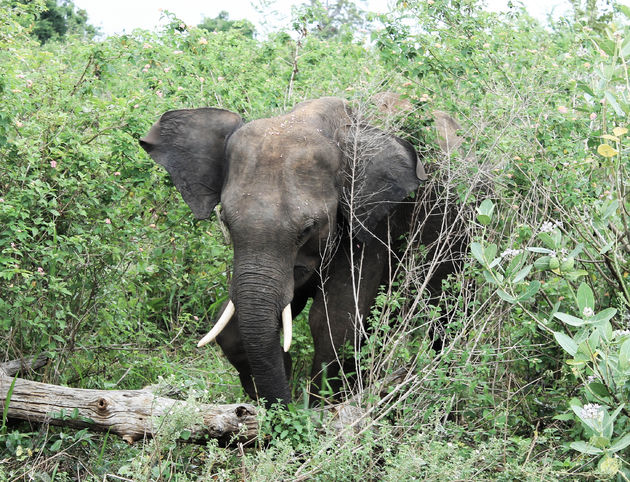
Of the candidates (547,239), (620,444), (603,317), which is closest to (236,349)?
(547,239)

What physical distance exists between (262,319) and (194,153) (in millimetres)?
1365

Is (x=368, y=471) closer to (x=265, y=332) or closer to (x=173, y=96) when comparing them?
(x=265, y=332)

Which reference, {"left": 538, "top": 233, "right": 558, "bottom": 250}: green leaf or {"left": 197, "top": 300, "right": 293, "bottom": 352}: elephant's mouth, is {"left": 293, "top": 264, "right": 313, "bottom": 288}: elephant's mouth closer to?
{"left": 197, "top": 300, "right": 293, "bottom": 352}: elephant's mouth

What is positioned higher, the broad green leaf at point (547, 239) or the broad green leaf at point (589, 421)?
the broad green leaf at point (547, 239)

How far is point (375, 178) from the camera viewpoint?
619cm

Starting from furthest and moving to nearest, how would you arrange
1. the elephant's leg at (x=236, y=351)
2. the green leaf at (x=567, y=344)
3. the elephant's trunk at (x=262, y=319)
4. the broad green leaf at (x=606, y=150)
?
the elephant's leg at (x=236, y=351)
the elephant's trunk at (x=262, y=319)
the broad green leaf at (x=606, y=150)
the green leaf at (x=567, y=344)

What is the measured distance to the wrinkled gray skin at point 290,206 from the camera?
5648mm

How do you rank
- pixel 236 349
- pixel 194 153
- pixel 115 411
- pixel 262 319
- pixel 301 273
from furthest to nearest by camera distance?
pixel 194 153 < pixel 236 349 < pixel 301 273 < pixel 262 319 < pixel 115 411

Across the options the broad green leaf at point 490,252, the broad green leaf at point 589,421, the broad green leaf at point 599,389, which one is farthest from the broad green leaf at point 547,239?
the broad green leaf at point 589,421

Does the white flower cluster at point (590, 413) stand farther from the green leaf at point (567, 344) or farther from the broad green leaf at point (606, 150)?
the broad green leaf at point (606, 150)

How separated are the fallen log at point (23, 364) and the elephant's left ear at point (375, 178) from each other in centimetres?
207

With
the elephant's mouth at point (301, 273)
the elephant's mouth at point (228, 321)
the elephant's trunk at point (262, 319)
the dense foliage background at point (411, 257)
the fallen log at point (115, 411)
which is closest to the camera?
the dense foliage background at point (411, 257)

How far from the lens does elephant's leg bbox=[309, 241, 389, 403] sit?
624cm

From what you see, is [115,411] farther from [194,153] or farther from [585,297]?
[585,297]
